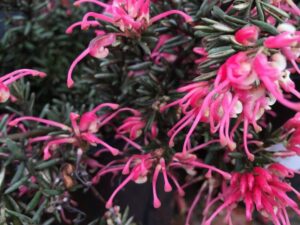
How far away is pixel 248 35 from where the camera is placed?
17.6 inches

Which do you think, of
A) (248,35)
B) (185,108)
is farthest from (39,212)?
(248,35)

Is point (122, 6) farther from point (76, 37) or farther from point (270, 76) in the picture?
point (76, 37)

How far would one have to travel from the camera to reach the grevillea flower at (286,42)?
41 centimetres

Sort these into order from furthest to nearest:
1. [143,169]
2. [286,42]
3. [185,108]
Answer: [143,169], [185,108], [286,42]

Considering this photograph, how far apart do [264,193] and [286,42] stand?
233mm

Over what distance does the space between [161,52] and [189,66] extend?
0.15ft

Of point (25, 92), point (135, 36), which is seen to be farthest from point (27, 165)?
A: point (135, 36)

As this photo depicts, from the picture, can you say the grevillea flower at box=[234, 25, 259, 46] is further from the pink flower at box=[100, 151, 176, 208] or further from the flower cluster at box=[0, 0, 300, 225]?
the pink flower at box=[100, 151, 176, 208]

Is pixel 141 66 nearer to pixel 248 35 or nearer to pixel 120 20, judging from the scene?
pixel 120 20

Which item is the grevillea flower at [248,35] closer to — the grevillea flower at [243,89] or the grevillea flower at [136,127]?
the grevillea flower at [243,89]

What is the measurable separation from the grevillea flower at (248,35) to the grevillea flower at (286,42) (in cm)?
2

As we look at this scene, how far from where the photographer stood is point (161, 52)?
696mm

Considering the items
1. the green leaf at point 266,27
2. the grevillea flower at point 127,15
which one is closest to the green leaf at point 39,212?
the grevillea flower at point 127,15

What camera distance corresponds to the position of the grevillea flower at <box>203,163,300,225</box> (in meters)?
0.57
